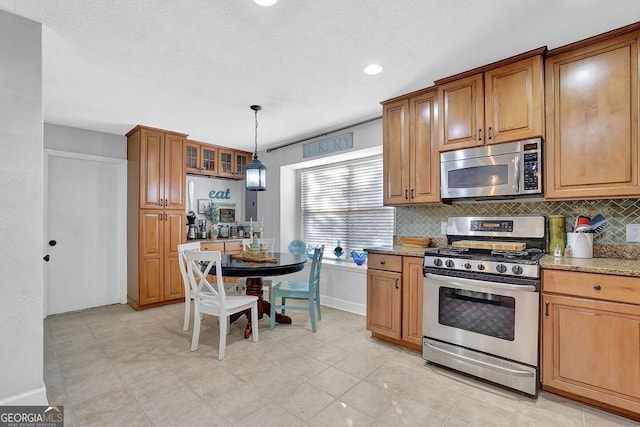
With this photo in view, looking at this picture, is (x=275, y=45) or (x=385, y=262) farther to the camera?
(x=385, y=262)

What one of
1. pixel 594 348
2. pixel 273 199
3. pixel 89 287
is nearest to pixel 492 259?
pixel 594 348

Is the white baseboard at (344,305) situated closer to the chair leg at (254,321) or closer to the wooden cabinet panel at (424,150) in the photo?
the chair leg at (254,321)

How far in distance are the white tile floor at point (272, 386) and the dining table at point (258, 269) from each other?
0.39 metres

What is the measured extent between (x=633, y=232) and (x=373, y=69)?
2.32 m

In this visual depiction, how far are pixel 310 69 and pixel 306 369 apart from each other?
2491mm

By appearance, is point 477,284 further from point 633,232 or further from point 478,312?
point 633,232

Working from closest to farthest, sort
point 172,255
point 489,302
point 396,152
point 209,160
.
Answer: point 489,302
point 396,152
point 172,255
point 209,160

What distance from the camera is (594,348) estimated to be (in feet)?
6.32

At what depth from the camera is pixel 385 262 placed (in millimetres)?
2992

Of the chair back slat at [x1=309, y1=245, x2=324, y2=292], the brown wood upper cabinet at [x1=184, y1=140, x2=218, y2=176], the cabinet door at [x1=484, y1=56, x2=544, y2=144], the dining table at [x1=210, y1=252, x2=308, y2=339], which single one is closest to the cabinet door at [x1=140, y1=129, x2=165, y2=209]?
the brown wood upper cabinet at [x1=184, y1=140, x2=218, y2=176]

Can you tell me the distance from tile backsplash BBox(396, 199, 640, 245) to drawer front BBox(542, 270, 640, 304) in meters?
0.67

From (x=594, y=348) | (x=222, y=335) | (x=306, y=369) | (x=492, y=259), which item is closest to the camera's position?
(x=594, y=348)

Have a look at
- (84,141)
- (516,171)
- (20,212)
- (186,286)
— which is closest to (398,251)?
(516,171)

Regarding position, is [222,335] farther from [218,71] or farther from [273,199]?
[273,199]
